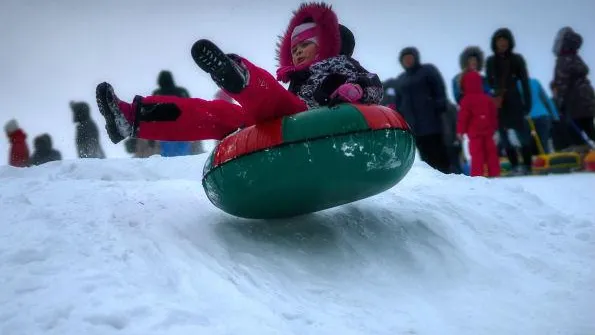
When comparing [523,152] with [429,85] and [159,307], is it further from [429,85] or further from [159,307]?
[159,307]

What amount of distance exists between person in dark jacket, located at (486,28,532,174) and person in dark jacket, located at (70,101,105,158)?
4.94m

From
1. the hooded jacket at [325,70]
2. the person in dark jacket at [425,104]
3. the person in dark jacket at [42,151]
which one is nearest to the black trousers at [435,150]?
the person in dark jacket at [425,104]

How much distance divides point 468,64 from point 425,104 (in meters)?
0.97

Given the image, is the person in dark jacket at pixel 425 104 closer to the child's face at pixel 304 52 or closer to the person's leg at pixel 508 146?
the person's leg at pixel 508 146

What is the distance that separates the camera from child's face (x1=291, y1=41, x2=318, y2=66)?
8.85 ft

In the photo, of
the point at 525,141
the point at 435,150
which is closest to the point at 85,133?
the point at 435,150

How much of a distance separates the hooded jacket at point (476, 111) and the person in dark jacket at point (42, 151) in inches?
210

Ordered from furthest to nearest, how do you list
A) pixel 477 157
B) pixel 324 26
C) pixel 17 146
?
pixel 17 146 < pixel 477 157 < pixel 324 26

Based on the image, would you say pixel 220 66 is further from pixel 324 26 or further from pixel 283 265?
pixel 324 26

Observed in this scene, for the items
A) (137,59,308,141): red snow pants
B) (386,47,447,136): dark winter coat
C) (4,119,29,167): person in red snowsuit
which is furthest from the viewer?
(4,119,29,167): person in red snowsuit

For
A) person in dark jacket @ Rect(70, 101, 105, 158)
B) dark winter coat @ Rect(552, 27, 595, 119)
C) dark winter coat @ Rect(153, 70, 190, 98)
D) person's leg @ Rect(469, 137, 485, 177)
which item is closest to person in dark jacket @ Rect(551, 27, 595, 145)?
dark winter coat @ Rect(552, 27, 595, 119)

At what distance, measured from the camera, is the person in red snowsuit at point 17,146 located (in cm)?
620

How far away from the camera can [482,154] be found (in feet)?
16.7

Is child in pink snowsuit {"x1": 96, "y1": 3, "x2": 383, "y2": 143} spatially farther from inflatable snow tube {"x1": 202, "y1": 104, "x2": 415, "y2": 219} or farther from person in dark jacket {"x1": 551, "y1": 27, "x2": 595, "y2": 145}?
person in dark jacket {"x1": 551, "y1": 27, "x2": 595, "y2": 145}
